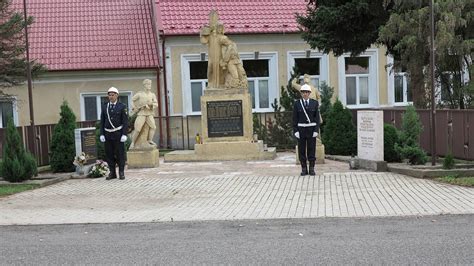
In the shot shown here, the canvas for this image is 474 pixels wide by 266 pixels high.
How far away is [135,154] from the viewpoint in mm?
15859

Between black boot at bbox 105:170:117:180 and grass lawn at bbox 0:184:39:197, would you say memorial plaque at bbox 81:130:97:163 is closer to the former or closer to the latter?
black boot at bbox 105:170:117:180

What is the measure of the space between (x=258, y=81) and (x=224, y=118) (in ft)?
30.4

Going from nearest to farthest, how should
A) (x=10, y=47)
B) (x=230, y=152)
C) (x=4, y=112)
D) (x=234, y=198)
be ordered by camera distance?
(x=234, y=198) → (x=230, y=152) → (x=10, y=47) → (x=4, y=112)

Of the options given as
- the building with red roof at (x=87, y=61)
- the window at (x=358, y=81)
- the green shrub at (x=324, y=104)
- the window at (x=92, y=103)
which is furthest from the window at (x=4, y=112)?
the window at (x=358, y=81)

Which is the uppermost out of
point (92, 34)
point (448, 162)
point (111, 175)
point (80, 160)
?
point (92, 34)

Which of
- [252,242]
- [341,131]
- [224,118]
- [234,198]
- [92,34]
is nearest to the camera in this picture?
[252,242]

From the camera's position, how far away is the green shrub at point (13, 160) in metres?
13.1

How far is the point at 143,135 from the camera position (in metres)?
15.9

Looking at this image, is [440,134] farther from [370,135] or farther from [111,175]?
[111,175]

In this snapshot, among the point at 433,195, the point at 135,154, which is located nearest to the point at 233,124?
the point at 135,154

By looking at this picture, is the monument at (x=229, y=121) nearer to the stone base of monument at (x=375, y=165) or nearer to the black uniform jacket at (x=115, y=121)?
the stone base of monument at (x=375, y=165)

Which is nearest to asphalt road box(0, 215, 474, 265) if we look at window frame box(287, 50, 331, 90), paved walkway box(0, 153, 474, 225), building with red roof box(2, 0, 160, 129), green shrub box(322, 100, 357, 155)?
paved walkway box(0, 153, 474, 225)

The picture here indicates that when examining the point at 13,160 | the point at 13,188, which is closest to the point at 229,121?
the point at 13,160

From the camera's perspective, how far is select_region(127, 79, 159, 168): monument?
15.8m
